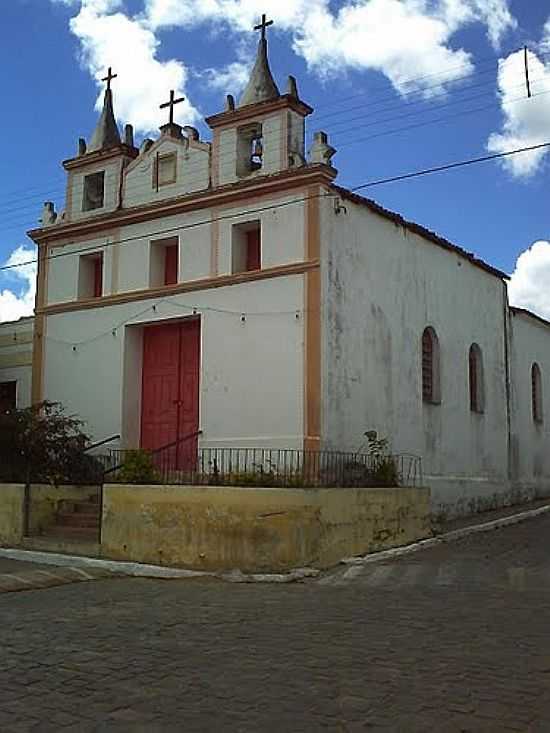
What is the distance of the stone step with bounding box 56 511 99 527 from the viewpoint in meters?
13.6

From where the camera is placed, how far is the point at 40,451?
14.2 m

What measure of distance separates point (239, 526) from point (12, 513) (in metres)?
4.64

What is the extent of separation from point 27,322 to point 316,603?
39.0 feet

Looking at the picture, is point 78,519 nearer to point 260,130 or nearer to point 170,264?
point 170,264

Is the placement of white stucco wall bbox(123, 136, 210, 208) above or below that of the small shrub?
above

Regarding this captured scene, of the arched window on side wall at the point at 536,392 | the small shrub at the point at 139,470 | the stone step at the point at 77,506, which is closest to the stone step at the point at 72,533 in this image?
the stone step at the point at 77,506

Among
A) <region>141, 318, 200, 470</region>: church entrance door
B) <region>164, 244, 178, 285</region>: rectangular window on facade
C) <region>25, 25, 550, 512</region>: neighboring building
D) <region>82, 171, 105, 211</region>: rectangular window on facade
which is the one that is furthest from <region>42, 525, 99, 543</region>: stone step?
<region>82, 171, 105, 211</region>: rectangular window on facade

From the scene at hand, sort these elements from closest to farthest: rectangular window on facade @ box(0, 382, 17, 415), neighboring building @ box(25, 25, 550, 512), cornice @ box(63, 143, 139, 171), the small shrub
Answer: the small shrub
neighboring building @ box(25, 25, 550, 512)
cornice @ box(63, 143, 139, 171)
rectangular window on facade @ box(0, 382, 17, 415)

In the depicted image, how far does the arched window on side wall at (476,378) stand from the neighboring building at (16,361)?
32.1 feet

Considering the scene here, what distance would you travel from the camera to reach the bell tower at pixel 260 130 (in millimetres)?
14391

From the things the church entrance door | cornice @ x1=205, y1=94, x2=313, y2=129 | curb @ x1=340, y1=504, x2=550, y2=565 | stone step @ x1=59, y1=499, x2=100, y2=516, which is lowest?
curb @ x1=340, y1=504, x2=550, y2=565

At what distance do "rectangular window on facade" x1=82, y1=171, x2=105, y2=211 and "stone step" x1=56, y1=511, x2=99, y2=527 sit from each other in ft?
21.1

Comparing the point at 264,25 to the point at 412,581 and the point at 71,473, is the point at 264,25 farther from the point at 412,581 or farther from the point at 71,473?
the point at 412,581

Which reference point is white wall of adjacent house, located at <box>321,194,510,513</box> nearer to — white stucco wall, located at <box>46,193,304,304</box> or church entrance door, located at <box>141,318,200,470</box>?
white stucco wall, located at <box>46,193,304,304</box>
